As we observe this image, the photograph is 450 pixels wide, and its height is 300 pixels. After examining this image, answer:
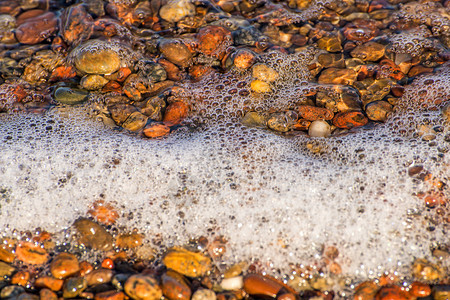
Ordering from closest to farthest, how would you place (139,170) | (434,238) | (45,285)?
(45,285) < (434,238) < (139,170)

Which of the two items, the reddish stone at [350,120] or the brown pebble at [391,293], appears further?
the reddish stone at [350,120]

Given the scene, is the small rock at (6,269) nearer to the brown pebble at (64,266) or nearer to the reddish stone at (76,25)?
the brown pebble at (64,266)

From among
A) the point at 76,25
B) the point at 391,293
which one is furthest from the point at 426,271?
the point at 76,25

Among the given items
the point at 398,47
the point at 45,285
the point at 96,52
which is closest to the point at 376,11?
the point at 398,47

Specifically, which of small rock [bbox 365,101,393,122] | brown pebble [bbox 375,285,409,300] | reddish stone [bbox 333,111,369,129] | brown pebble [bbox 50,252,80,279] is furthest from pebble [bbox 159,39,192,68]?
brown pebble [bbox 375,285,409,300]

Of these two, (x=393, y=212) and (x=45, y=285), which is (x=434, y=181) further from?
(x=45, y=285)

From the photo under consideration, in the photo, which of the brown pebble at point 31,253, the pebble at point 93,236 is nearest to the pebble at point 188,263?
the pebble at point 93,236

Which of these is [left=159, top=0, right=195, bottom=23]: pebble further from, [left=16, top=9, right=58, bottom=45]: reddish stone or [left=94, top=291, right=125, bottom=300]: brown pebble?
[left=94, top=291, right=125, bottom=300]: brown pebble
